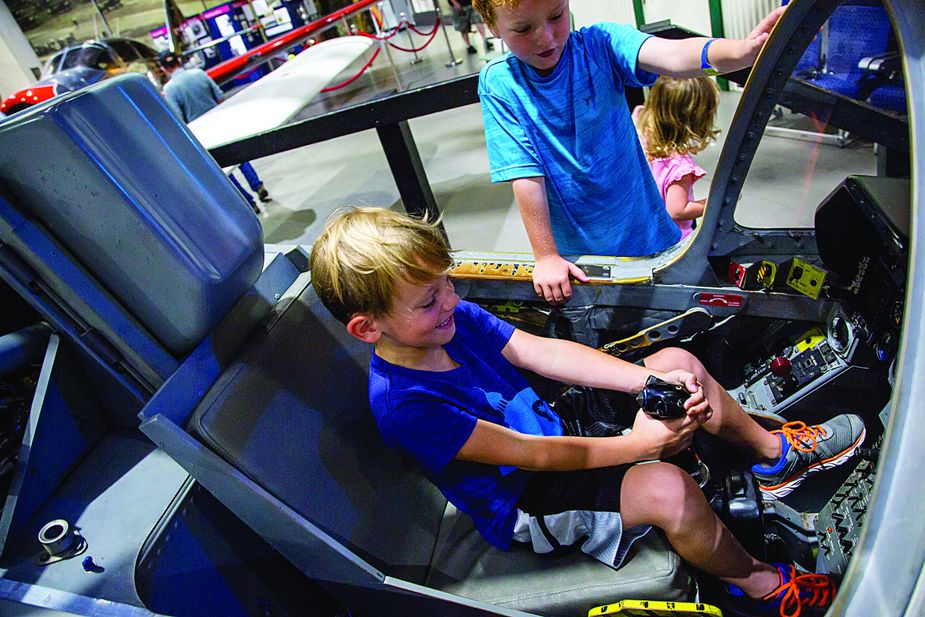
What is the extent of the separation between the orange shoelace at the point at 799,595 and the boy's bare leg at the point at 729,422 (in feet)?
0.86

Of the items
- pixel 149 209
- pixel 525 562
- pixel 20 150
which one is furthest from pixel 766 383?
pixel 20 150

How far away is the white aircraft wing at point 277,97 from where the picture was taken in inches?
108

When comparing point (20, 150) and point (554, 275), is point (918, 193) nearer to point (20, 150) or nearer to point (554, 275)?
point (554, 275)

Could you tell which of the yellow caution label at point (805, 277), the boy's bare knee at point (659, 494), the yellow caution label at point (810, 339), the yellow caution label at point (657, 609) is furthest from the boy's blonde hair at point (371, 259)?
the yellow caution label at point (810, 339)

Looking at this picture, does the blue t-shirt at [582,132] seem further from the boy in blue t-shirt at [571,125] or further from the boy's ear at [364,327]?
the boy's ear at [364,327]

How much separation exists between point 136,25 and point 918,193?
11.2 m

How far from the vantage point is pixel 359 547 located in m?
0.92

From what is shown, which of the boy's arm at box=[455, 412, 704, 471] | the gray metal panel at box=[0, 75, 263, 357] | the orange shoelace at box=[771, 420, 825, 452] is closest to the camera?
the gray metal panel at box=[0, 75, 263, 357]

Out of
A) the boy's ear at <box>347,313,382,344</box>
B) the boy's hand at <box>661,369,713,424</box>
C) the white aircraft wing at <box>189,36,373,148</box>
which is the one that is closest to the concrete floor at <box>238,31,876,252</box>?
the white aircraft wing at <box>189,36,373,148</box>

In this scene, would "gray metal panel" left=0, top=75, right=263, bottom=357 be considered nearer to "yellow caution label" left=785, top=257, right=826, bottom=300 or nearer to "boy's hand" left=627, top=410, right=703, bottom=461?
"boy's hand" left=627, top=410, right=703, bottom=461

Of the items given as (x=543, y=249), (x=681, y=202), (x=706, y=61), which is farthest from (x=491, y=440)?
(x=681, y=202)

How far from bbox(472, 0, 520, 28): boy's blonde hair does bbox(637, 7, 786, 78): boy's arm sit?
1.09 feet

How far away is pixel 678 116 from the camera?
1.69 metres

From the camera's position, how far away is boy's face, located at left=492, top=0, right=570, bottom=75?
3.43 ft
